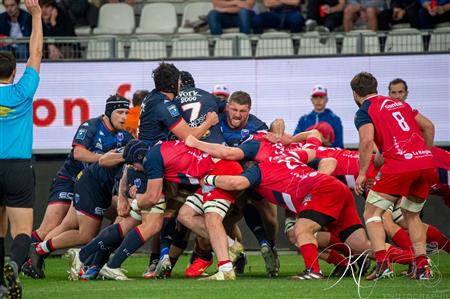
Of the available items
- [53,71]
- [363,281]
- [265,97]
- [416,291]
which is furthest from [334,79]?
[416,291]

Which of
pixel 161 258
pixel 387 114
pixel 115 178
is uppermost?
pixel 387 114

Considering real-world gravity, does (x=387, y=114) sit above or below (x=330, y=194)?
above

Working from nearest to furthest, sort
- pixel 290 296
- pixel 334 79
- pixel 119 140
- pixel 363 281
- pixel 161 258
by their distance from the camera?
pixel 290 296, pixel 363 281, pixel 161 258, pixel 119 140, pixel 334 79

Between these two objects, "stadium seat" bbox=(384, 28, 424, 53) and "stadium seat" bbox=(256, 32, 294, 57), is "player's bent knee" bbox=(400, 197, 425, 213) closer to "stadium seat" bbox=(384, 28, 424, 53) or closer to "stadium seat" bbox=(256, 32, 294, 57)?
"stadium seat" bbox=(384, 28, 424, 53)

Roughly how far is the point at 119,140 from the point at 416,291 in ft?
15.3

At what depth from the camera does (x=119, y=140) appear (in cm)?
1345

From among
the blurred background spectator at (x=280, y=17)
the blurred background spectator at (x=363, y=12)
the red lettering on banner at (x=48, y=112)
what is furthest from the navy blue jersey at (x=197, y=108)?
the blurred background spectator at (x=363, y=12)

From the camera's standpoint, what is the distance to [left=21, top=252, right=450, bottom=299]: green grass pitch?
9.97 metres

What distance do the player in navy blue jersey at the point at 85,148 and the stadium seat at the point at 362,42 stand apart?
506 cm

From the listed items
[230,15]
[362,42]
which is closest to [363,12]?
[362,42]

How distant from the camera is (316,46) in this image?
17547 millimetres

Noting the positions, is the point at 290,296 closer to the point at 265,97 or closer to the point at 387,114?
the point at 387,114

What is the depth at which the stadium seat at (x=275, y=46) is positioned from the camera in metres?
17.6

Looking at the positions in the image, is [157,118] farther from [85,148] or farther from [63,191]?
[63,191]
